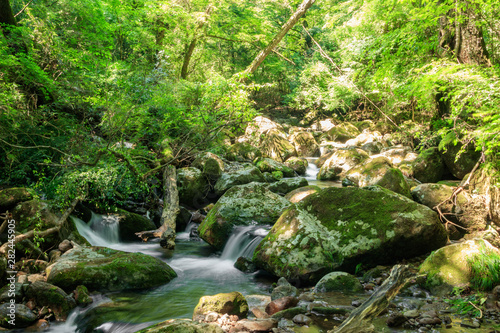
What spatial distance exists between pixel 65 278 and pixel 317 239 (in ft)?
13.1

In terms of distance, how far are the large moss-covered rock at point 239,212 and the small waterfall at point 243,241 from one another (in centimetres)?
15

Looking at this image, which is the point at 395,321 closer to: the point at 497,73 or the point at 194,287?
the point at 194,287

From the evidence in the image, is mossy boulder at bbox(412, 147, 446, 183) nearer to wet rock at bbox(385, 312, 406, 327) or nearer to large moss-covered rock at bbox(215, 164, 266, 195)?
large moss-covered rock at bbox(215, 164, 266, 195)

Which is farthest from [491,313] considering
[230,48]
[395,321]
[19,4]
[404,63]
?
[230,48]

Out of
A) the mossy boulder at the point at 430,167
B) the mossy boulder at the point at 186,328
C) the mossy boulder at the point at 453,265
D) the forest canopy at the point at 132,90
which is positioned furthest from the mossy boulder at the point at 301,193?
the mossy boulder at the point at 186,328

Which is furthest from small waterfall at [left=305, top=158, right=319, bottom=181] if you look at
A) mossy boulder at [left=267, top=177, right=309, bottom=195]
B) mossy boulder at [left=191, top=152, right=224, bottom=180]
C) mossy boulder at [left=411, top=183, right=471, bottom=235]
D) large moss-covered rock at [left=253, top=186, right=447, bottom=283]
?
large moss-covered rock at [left=253, top=186, right=447, bottom=283]

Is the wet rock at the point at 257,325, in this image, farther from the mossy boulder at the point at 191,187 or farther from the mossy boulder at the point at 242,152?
the mossy boulder at the point at 242,152

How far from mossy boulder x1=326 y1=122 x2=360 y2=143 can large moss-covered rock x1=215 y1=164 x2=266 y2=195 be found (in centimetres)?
1087

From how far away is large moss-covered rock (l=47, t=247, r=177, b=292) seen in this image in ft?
14.9

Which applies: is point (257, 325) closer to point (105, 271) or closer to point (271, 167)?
point (105, 271)

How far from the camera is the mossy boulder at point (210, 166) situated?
35.5 ft

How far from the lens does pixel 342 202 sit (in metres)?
5.64

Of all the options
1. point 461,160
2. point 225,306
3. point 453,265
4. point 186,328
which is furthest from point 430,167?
point 186,328

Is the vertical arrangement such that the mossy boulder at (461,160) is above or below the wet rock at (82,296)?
above
